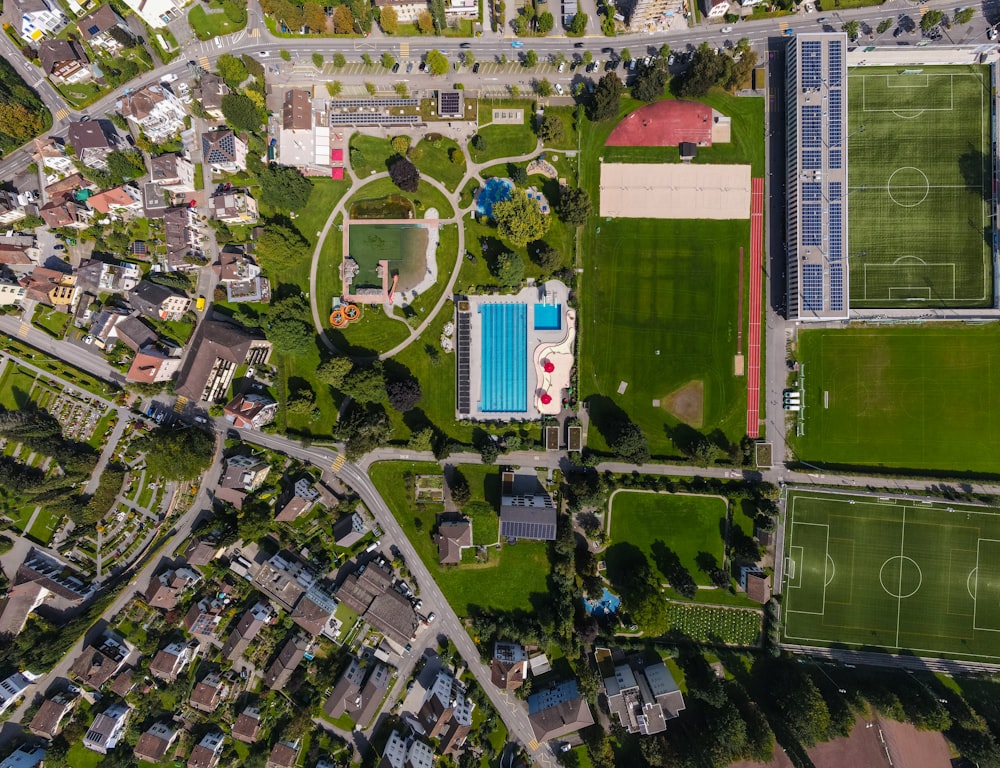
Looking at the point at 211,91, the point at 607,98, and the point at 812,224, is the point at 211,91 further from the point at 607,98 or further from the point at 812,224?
the point at 812,224

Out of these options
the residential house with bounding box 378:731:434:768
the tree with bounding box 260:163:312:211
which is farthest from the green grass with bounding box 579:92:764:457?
the residential house with bounding box 378:731:434:768

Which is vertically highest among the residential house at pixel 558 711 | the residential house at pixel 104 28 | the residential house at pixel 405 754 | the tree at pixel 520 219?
the residential house at pixel 104 28

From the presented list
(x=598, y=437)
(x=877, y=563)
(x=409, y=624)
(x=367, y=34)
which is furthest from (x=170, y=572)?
(x=877, y=563)

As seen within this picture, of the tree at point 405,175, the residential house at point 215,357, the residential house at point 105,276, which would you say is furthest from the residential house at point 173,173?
the tree at point 405,175

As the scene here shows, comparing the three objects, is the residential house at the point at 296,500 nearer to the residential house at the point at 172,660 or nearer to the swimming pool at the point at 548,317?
the residential house at the point at 172,660

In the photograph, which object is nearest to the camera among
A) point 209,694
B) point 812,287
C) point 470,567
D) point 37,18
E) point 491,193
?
point 812,287

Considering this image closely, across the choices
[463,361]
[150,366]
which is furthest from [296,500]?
[463,361]

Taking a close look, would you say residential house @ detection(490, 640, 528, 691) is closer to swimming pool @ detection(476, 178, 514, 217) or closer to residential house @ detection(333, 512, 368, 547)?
residential house @ detection(333, 512, 368, 547)
